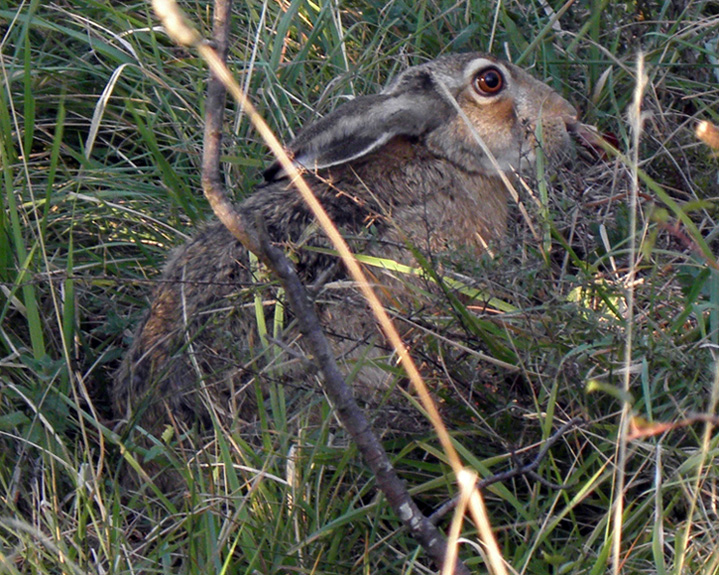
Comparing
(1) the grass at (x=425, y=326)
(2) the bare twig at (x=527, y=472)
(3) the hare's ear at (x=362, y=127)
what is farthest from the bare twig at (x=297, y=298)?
(3) the hare's ear at (x=362, y=127)

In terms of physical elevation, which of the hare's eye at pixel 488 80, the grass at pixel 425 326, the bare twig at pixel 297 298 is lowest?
the grass at pixel 425 326

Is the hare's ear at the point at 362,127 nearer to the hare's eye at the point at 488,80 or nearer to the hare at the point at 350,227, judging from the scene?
the hare at the point at 350,227

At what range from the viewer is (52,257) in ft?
12.8

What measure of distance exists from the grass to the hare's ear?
0.49 meters

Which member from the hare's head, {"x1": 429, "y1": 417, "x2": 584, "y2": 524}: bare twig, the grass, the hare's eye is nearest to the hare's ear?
the hare's head

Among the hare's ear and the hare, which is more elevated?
the hare's ear

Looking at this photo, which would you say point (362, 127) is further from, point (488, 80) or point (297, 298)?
point (297, 298)

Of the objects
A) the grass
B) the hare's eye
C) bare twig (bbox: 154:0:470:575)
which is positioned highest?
bare twig (bbox: 154:0:470:575)

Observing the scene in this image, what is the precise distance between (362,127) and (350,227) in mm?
408

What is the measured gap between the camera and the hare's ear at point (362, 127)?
3.73m

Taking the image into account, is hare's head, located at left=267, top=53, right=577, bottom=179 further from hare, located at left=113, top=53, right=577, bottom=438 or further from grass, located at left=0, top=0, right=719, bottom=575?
grass, located at left=0, top=0, right=719, bottom=575

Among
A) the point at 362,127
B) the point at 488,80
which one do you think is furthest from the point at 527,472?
the point at 488,80

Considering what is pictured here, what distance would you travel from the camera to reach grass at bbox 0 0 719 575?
8.65 feet

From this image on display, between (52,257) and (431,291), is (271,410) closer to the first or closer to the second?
(431,291)
